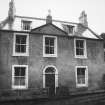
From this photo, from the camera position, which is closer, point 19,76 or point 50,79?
point 19,76

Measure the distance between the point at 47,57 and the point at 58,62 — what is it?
1502mm

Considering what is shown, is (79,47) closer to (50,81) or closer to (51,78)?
(51,78)

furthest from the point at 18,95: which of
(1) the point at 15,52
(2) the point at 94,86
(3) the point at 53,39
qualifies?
(2) the point at 94,86

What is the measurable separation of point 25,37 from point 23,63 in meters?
3.03

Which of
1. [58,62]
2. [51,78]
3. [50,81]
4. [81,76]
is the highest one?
[58,62]

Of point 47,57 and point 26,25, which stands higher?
point 26,25

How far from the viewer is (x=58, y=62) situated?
1902 cm

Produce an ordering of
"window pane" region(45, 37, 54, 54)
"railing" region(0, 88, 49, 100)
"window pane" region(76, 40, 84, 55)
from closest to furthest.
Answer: "railing" region(0, 88, 49, 100), "window pane" region(45, 37, 54, 54), "window pane" region(76, 40, 84, 55)

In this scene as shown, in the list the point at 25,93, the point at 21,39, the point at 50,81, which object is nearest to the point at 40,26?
the point at 21,39

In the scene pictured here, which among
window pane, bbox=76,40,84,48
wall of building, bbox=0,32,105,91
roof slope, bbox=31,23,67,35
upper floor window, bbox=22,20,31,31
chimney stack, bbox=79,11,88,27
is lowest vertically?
wall of building, bbox=0,32,105,91

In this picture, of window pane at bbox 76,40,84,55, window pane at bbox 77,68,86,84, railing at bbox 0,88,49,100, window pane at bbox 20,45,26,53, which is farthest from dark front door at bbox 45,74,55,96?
window pane at bbox 76,40,84,55

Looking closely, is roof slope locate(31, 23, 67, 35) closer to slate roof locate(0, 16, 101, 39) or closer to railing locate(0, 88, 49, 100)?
slate roof locate(0, 16, 101, 39)

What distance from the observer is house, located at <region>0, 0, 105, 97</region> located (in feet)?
56.6

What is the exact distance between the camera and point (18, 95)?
54.9ft
